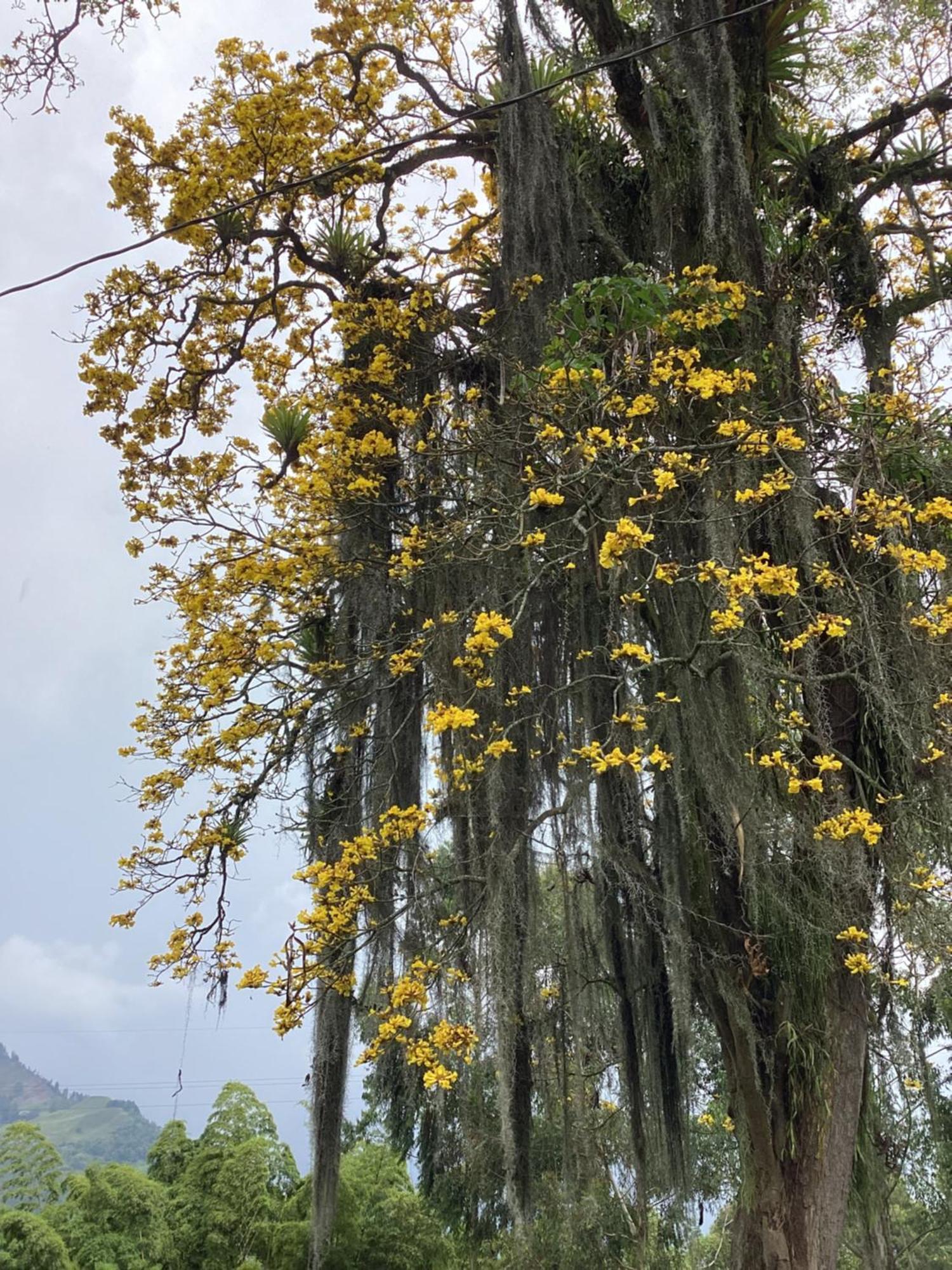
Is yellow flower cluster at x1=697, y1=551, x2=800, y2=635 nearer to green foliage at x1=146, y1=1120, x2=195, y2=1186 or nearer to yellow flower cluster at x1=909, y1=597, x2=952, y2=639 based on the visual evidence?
yellow flower cluster at x1=909, y1=597, x2=952, y2=639

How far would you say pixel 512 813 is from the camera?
118 inches

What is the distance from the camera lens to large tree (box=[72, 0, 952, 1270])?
278 centimetres

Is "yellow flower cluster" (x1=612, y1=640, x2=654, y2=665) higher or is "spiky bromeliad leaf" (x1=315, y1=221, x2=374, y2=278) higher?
"spiky bromeliad leaf" (x1=315, y1=221, x2=374, y2=278)

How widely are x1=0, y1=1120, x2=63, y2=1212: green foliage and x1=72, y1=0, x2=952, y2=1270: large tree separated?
3.45 metres

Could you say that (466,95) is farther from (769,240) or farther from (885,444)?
(885,444)

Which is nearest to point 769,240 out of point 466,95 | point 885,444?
point 885,444

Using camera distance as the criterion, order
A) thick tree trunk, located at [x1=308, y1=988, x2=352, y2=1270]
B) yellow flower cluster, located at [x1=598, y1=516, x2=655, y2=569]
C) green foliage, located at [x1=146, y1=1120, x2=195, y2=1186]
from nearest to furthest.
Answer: yellow flower cluster, located at [x1=598, y1=516, x2=655, y2=569] → thick tree trunk, located at [x1=308, y1=988, x2=352, y2=1270] → green foliage, located at [x1=146, y1=1120, x2=195, y2=1186]

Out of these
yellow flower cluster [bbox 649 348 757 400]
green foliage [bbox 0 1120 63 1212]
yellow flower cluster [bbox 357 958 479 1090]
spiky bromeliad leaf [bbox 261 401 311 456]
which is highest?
spiky bromeliad leaf [bbox 261 401 311 456]

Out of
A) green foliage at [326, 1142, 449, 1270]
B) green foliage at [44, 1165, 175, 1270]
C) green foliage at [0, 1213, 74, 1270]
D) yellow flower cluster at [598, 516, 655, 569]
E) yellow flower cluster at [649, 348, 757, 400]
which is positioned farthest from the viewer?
green foliage at [326, 1142, 449, 1270]

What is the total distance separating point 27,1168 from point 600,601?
5.57 meters

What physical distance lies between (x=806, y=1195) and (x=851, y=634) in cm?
190

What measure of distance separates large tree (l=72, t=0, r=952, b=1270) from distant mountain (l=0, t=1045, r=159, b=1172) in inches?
250

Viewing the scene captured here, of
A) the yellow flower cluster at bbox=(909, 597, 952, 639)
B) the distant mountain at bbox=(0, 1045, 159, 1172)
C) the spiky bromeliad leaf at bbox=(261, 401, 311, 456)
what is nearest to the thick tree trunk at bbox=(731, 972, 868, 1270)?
the yellow flower cluster at bbox=(909, 597, 952, 639)

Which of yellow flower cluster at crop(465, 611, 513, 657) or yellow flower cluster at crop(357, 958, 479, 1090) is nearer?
yellow flower cluster at crop(357, 958, 479, 1090)
